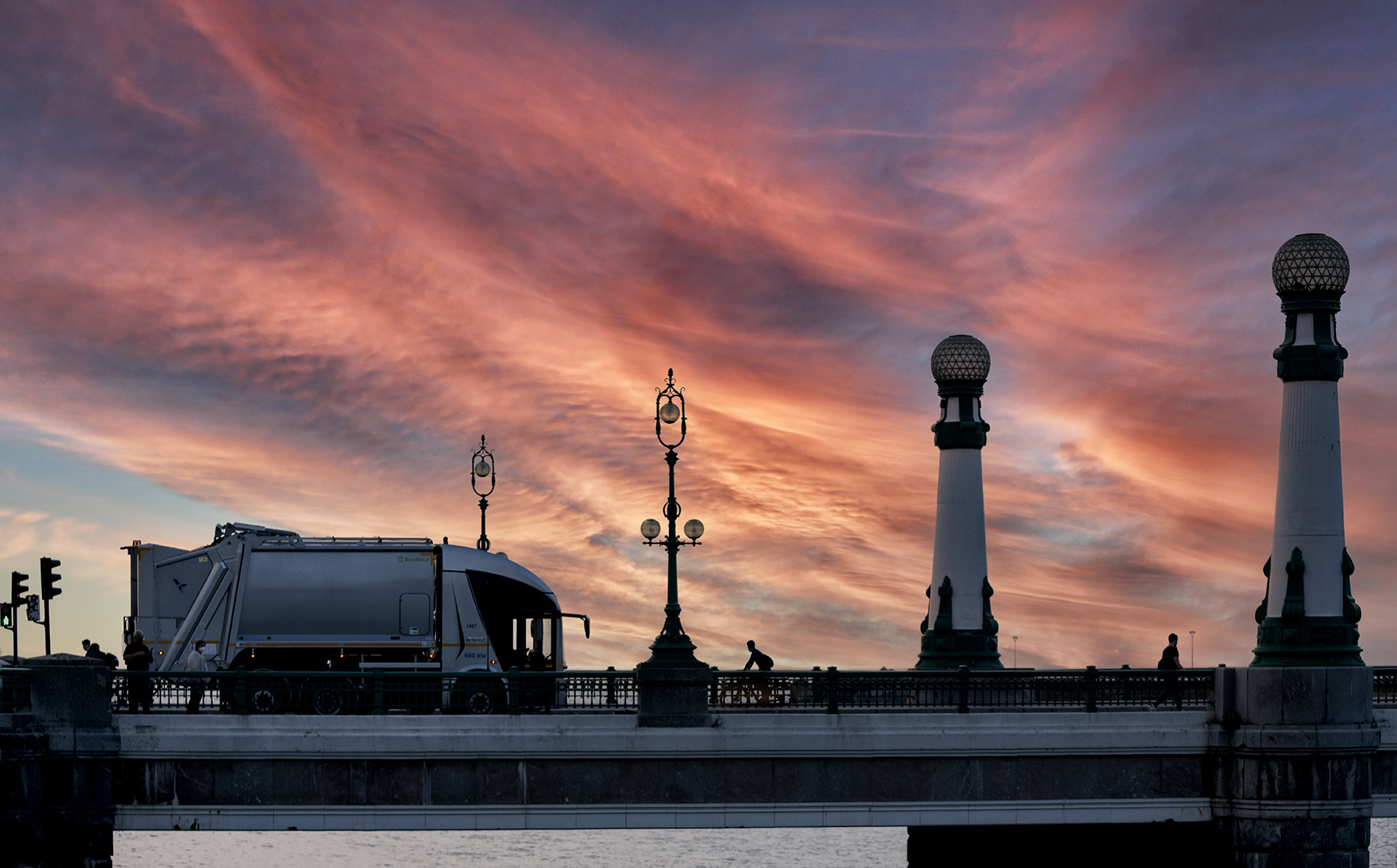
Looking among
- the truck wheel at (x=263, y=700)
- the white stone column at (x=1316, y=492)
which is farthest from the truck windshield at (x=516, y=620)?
the white stone column at (x=1316, y=492)

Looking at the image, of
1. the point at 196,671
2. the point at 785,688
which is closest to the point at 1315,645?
the point at 785,688

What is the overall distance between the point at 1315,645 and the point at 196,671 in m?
18.7

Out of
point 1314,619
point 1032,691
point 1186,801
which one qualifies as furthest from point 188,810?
point 1314,619

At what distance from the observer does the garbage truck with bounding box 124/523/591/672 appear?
93.0 feet

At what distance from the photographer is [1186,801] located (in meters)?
22.1

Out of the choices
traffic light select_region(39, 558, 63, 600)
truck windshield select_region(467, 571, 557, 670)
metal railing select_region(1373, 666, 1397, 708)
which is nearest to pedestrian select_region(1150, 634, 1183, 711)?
metal railing select_region(1373, 666, 1397, 708)

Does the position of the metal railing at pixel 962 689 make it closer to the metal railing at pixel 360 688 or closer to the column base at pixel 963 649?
the metal railing at pixel 360 688

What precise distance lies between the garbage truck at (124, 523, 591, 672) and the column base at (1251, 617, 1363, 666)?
1411cm

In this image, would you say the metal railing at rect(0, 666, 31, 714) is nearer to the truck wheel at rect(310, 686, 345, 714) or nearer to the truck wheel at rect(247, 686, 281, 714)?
the truck wheel at rect(310, 686, 345, 714)

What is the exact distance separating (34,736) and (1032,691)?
609 inches

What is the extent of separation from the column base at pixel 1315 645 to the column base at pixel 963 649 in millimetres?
6294

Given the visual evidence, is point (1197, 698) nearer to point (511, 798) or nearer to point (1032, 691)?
point (1032, 691)

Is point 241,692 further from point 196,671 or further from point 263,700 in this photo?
point 263,700

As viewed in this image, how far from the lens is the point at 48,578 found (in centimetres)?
3406
